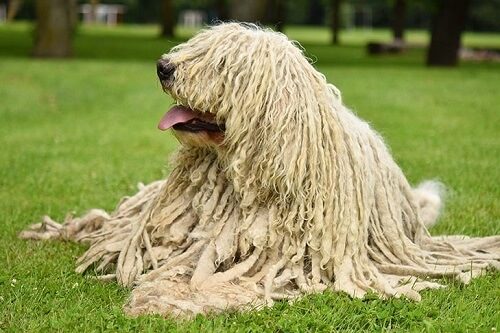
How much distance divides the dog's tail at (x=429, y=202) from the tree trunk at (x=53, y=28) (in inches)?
628

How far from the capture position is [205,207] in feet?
14.5

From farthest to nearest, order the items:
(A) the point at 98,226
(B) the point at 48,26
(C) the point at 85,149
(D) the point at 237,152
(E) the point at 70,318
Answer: (B) the point at 48,26 → (C) the point at 85,149 → (A) the point at 98,226 → (D) the point at 237,152 → (E) the point at 70,318

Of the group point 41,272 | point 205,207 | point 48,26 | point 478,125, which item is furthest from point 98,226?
point 48,26

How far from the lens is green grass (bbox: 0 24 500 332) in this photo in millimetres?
3938

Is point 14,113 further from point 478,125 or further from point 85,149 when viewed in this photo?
point 478,125

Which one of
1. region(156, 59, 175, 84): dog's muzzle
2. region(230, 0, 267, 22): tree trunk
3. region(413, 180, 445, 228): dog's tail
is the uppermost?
region(156, 59, 175, 84): dog's muzzle

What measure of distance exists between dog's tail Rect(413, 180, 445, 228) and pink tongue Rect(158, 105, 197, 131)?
1.90 metres

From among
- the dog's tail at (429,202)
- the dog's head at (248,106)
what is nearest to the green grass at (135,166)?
the dog's tail at (429,202)

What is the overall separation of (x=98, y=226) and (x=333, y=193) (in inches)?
71.2

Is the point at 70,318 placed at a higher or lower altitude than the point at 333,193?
lower

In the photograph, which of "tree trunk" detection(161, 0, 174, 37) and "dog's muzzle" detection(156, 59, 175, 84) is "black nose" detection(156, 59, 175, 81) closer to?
"dog's muzzle" detection(156, 59, 175, 84)

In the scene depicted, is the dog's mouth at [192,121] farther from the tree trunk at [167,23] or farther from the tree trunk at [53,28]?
the tree trunk at [167,23]

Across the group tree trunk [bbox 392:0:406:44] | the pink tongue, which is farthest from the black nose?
tree trunk [bbox 392:0:406:44]

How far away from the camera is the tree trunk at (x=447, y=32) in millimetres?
21781
